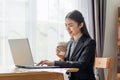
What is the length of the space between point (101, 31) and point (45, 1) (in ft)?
2.64

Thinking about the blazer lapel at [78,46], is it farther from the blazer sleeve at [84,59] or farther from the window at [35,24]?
the window at [35,24]

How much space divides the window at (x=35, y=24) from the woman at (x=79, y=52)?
699 mm

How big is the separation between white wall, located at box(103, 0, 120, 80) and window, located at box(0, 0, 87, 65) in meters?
0.58

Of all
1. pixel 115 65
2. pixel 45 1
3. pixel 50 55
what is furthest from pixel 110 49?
pixel 45 1

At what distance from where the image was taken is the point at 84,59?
209 centimetres

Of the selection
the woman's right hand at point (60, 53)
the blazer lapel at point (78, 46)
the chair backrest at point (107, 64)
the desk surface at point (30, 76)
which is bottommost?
the chair backrest at point (107, 64)

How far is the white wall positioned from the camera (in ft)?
11.4

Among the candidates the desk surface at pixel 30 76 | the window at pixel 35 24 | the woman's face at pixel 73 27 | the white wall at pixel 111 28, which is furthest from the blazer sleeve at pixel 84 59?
the white wall at pixel 111 28

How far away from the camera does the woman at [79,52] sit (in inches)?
81.2

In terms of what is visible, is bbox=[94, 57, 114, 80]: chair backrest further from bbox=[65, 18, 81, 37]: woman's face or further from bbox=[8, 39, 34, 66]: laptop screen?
bbox=[8, 39, 34, 66]: laptop screen

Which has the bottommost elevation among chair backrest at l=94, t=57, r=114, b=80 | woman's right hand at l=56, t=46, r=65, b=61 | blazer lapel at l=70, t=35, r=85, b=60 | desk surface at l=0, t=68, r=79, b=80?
chair backrest at l=94, t=57, r=114, b=80

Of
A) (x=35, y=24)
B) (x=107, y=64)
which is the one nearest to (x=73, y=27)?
(x=107, y=64)

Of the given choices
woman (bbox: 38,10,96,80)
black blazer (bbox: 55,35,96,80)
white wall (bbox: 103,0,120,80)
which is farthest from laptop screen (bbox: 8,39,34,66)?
white wall (bbox: 103,0,120,80)

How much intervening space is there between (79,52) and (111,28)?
1446 millimetres
